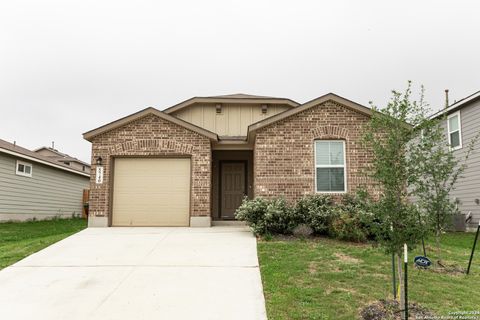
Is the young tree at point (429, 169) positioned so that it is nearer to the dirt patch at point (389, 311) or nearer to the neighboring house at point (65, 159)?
the dirt patch at point (389, 311)

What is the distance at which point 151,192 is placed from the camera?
1205 cm

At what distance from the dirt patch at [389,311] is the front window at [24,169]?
16.1 m

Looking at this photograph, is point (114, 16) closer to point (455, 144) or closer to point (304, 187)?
point (304, 187)

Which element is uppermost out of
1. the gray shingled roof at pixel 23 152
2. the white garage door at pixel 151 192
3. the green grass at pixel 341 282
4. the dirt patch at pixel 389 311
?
the gray shingled roof at pixel 23 152

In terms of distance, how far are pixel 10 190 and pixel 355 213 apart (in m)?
14.0

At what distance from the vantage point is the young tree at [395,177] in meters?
4.73

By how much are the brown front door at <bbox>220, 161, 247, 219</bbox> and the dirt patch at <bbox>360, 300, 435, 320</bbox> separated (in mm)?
9394

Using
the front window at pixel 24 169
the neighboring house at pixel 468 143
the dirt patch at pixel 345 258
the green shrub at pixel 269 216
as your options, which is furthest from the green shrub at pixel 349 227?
the front window at pixel 24 169

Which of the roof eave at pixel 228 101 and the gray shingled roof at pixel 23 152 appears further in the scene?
the gray shingled roof at pixel 23 152

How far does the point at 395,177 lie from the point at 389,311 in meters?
1.74

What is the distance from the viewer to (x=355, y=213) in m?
9.80

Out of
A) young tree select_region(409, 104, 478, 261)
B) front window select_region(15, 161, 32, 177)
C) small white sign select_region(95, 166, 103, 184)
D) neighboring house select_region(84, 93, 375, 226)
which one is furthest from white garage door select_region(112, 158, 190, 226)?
young tree select_region(409, 104, 478, 261)

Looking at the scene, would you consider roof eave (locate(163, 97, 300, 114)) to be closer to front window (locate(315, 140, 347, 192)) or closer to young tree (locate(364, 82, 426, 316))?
front window (locate(315, 140, 347, 192))

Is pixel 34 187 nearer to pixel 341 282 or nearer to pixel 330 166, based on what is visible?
pixel 330 166
